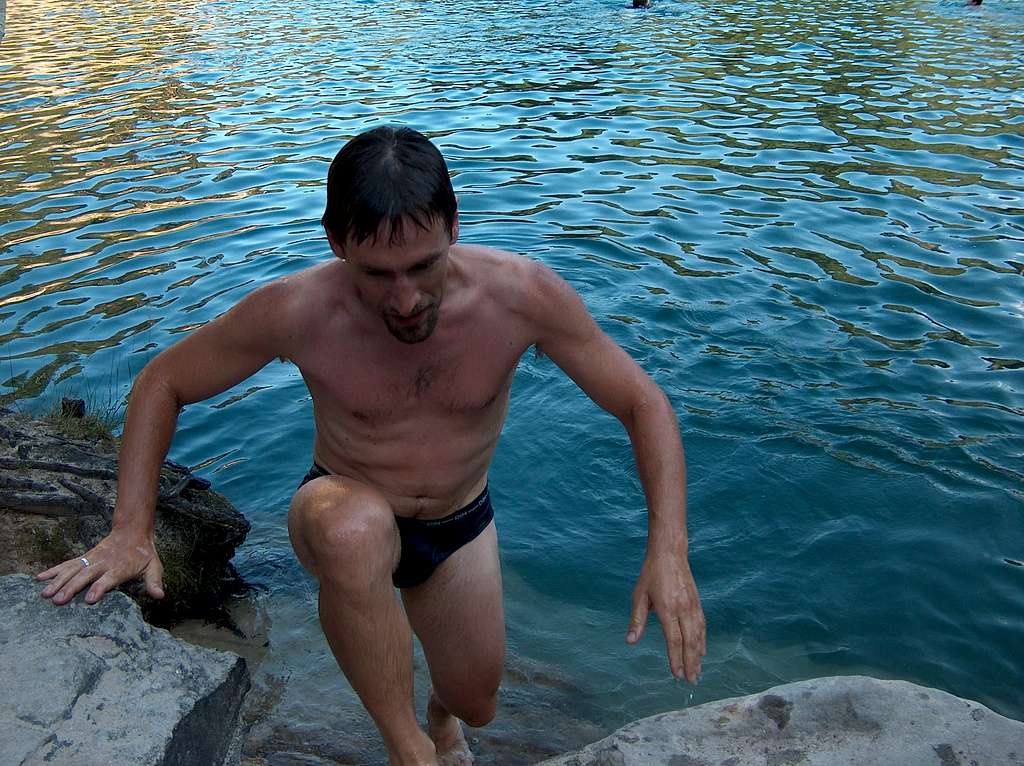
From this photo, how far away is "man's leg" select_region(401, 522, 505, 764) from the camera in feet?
12.0

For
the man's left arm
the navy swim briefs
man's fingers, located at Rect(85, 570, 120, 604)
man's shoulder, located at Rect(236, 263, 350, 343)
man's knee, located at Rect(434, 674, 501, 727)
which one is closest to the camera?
the man's left arm

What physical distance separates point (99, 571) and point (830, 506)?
3477 millimetres

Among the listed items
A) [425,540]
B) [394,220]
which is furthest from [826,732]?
[394,220]

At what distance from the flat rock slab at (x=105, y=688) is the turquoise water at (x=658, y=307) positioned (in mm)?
743

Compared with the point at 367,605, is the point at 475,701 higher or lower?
lower

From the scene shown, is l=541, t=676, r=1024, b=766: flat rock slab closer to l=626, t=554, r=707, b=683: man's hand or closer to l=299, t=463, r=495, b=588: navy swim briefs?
l=626, t=554, r=707, b=683: man's hand

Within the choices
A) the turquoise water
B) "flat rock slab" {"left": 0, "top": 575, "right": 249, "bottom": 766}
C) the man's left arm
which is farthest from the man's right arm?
the turquoise water

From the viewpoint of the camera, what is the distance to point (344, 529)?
9.77 feet

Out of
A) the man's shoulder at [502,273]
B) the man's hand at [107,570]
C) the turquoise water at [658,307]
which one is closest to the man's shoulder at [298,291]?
the man's shoulder at [502,273]

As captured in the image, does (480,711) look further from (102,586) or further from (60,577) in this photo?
(60,577)

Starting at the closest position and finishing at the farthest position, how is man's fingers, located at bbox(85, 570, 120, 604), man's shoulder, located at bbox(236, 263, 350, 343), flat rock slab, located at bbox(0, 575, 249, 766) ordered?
1. flat rock slab, located at bbox(0, 575, 249, 766)
2. man's fingers, located at bbox(85, 570, 120, 604)
3. man's shoulder, located at bbox(236, 263, 350, 343)

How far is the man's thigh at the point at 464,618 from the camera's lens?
12.0ft

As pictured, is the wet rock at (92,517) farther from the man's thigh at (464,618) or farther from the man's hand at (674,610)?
the man's hand at (674,610)

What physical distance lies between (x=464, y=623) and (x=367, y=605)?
2.41ft
